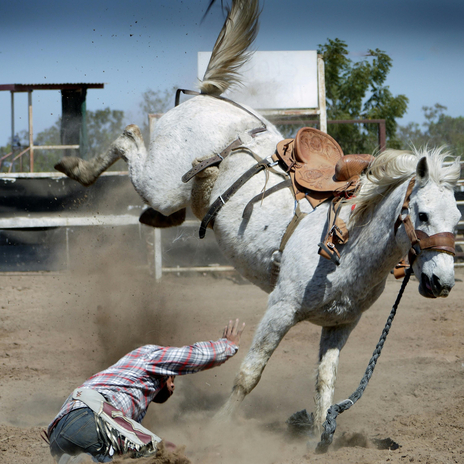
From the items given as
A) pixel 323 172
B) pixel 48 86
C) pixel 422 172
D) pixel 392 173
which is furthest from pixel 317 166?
pixel 48 86

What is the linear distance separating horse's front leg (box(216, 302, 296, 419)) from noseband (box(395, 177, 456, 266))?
0.83m

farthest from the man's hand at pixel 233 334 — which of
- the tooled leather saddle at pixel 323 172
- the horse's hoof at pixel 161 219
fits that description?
the horse's hoof at pixel 161 219

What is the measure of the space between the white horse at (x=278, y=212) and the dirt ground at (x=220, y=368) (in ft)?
1.66

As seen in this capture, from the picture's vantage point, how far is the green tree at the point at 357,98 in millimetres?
12312

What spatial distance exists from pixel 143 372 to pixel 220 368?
2264 mm

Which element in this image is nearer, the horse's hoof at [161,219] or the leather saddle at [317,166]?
the leather saddle at [317,166]

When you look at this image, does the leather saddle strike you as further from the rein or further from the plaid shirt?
the plaid shirt

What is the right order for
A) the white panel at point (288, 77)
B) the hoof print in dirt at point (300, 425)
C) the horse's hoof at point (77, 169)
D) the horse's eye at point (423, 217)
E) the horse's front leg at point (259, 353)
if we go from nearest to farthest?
the horse's eye at point (423, 217), the horse's front leg at point (259, 353), the hoof print in dirt at point (300, 425), the horse's hoof at point (77, 169), the white panel at point (288, 77)

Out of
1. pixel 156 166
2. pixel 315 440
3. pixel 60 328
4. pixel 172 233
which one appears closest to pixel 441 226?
pixel 315 440

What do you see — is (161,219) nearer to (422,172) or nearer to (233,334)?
(233,334)

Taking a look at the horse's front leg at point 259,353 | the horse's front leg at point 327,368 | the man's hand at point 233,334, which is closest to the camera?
the man's hand at point 233,334

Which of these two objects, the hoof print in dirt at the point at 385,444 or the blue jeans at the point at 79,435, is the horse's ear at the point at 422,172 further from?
the blue jeans at the point at 79,435

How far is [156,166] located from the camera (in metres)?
4.11

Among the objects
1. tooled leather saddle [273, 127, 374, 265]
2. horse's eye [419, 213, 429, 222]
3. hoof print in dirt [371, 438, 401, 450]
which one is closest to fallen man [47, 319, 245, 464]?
tooled leather saddle [273, 127, 374, 265]
